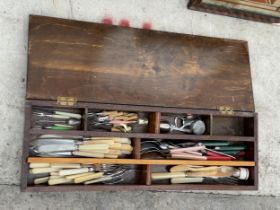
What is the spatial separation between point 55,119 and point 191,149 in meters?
0.63

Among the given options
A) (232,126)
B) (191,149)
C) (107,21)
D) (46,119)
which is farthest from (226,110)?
(46,119)

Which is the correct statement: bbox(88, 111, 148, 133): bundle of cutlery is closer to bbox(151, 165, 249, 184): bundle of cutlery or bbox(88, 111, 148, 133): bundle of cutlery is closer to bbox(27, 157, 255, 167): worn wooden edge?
bbox(27, 157, 255, 167): worn wooden edge

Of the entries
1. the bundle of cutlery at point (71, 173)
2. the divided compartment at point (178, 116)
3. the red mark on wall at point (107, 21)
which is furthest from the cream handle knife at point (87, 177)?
the red mark on wall at point (107, 21)

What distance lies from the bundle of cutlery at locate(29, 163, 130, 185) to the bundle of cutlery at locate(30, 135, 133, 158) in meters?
0.05

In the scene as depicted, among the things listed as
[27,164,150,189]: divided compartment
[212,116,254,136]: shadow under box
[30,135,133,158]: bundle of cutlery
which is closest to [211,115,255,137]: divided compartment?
[212,116,254,136]: shadow under box

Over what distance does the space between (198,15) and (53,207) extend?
1.21 metres

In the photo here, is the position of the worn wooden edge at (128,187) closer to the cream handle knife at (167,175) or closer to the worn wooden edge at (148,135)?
the cream handle knife at (167,175)

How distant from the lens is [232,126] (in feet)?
6.38

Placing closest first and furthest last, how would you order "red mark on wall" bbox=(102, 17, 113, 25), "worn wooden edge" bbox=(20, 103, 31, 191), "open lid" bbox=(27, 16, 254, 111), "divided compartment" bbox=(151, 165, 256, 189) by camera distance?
"worn wooden edge" bbox=(20, 103, 31, 191) < "open lid" bbox=(27, 16, 254, 111) < "divided compartment" bbox=(151, 165, 256, 189) < "red mark on wall" bbox=(102, 17, 113, 25)

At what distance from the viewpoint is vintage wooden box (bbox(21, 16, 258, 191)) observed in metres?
1.62

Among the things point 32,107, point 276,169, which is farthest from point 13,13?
point 276,169

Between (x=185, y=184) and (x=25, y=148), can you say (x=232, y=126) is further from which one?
(x=25, y=148)

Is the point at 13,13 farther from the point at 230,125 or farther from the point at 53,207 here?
the point at 230,125

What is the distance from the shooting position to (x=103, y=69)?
5.58ft
